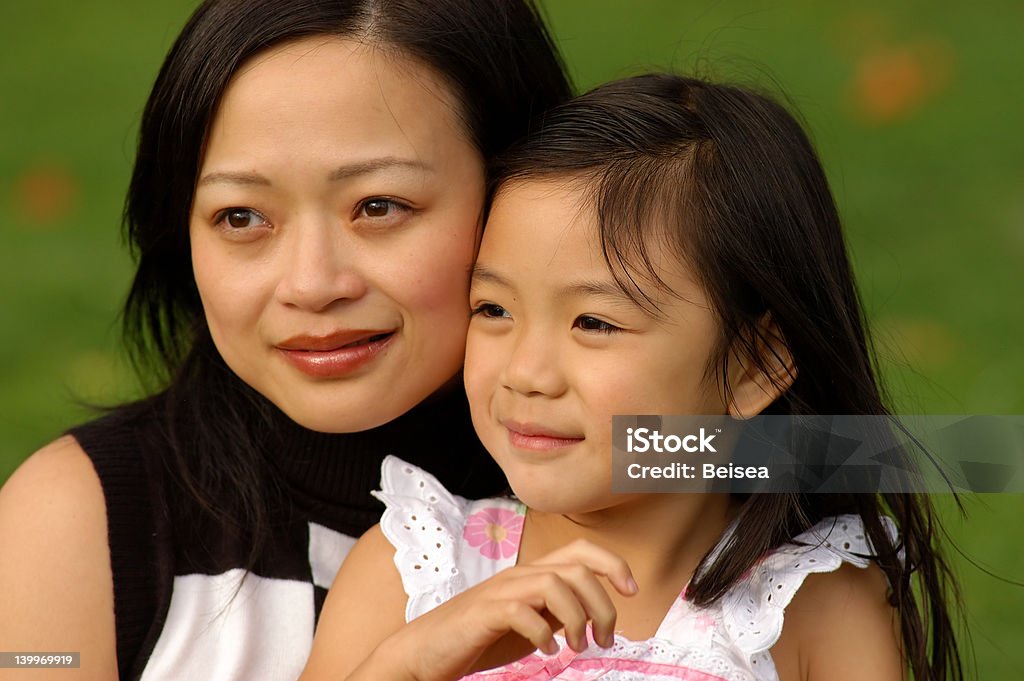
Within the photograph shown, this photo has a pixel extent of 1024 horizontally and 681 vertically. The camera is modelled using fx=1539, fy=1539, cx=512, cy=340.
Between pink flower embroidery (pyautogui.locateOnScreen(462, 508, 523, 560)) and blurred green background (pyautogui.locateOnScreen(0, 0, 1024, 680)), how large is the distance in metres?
1.43

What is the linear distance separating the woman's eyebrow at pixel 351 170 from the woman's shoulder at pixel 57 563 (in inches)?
21.4

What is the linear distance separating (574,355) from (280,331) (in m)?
0.50

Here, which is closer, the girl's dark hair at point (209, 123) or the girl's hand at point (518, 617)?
the girl's hand at point (518, 617)

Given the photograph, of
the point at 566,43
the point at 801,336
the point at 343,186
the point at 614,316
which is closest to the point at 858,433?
the point at 801,336

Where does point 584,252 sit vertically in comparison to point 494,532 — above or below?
above

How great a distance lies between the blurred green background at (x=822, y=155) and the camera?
4.22m

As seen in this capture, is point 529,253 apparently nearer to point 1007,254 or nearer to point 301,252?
point 301,252

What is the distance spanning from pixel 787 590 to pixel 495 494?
581mm

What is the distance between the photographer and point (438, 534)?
7.61ft

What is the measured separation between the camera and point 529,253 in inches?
84.9

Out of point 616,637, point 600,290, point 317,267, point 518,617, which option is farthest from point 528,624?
point 317,267

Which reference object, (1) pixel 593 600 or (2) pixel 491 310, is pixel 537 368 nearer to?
(2) pixel 491 310

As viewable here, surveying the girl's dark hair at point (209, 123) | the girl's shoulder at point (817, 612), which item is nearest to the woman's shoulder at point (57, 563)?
the girl's dark hair at point (209, 123)

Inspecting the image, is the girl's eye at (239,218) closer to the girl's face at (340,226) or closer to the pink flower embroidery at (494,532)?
the girl's face at (340,226)
